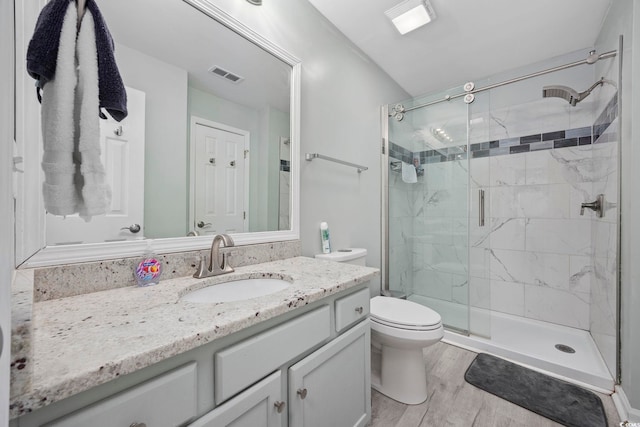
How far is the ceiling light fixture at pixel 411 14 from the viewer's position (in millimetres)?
1651

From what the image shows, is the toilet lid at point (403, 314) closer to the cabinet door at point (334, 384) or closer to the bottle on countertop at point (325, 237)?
the cabinet door at point (334, 384)

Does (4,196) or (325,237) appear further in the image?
(325,237)

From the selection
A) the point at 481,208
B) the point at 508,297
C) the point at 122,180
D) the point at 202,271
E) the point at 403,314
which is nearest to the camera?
the point at 122,180

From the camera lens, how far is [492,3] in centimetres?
167

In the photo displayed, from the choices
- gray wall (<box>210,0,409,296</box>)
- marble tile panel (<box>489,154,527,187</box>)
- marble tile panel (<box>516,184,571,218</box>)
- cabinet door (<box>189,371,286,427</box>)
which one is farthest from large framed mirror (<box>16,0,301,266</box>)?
marble tile panel (<box>516,184,571,218</box>)

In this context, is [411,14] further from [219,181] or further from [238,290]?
[238,290]

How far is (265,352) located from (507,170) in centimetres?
271

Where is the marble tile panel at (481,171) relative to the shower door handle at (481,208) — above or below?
above

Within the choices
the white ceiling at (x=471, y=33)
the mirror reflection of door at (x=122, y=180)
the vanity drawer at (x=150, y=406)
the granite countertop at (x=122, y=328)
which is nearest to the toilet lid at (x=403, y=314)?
the granite countertop at (x=122, y=328)

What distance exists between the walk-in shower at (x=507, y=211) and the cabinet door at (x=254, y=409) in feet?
5.69

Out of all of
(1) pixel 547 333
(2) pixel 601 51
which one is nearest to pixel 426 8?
(2) pixel 601 51

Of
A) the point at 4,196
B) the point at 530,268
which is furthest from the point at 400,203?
the point at 4,196

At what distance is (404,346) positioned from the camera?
1.45 meters

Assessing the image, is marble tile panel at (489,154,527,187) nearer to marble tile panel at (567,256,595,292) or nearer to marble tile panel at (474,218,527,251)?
marble tile panel at (474,218,527,251)
